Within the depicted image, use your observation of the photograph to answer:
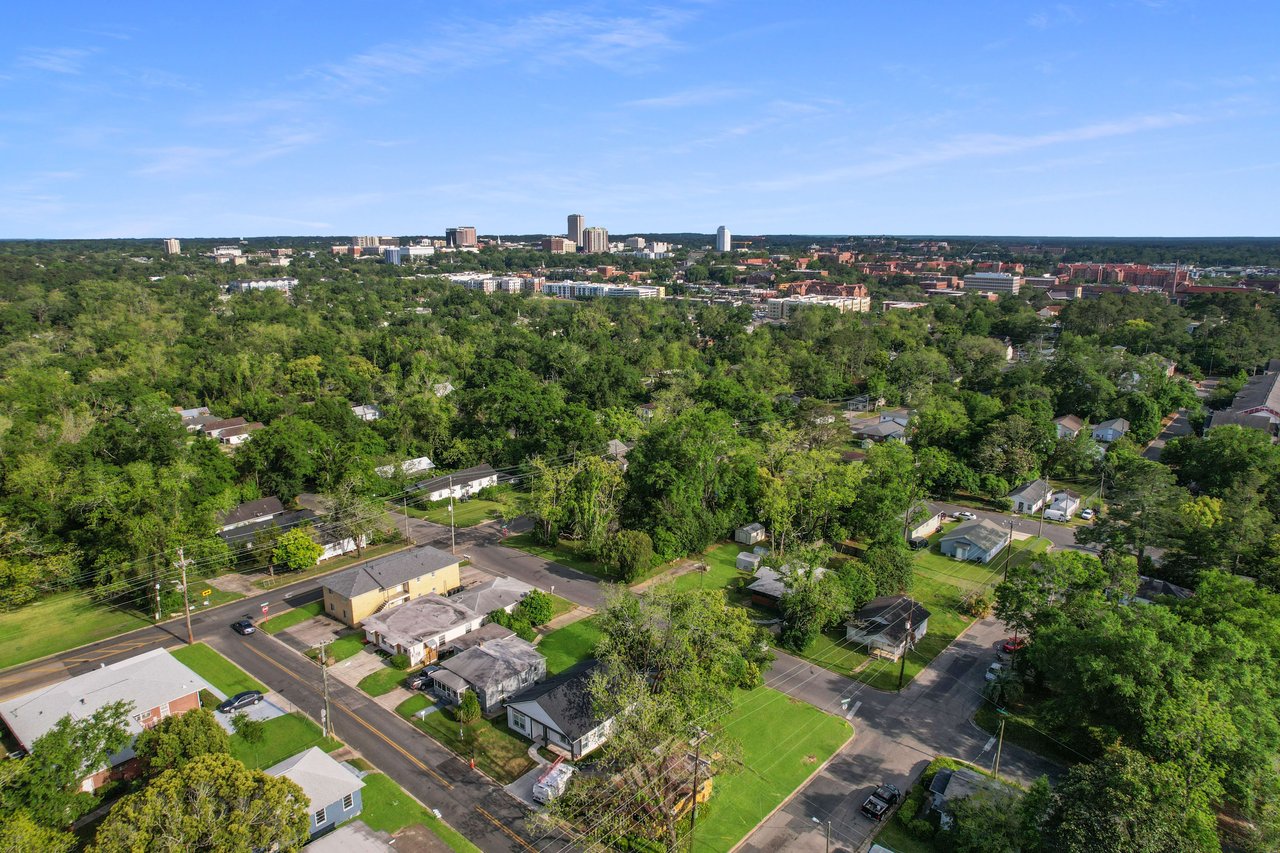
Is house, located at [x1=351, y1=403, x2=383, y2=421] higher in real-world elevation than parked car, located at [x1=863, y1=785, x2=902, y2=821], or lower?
higher

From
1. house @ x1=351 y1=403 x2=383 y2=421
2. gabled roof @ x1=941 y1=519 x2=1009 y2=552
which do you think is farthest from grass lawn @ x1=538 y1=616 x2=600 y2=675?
house @ x1=351 y1=403 x2=383 y2=421

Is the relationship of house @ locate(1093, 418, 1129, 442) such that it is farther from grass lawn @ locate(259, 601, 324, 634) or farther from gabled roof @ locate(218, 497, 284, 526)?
gabled roof @ locate(218, 497, 284, 526)

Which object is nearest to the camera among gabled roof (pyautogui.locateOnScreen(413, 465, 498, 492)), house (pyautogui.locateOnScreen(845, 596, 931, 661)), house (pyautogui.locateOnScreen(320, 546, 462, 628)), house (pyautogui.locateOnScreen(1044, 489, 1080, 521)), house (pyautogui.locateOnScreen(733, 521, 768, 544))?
house (pyautogui.locateOnScreen(845, 596, 931, 661))

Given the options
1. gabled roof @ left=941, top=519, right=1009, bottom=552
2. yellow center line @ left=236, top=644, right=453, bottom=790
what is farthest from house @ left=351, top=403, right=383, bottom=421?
gabled roof @ left=941, top=519, right=1009, bottom=552

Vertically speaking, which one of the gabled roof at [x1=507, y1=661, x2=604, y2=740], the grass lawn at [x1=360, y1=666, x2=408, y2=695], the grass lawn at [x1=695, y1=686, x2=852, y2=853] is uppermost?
the gabled roof at [x1=507, y1=661, x2=604, y2=740]

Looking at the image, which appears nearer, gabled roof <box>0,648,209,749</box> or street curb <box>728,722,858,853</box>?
street curb <box>728,722,858,853</box>

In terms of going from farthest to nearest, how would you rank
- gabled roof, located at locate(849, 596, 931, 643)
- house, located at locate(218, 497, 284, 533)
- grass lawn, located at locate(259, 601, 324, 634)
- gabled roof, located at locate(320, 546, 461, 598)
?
house, located at locate(218, 497, 284, 533) < gabled roof, located at locate(320, 546, 461, 598) < grass lawn, located at locate(259, 601, 324, 634) < gabled roof, located at locate(849, 596, 931, 643)

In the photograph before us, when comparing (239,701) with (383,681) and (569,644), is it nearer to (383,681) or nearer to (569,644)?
(383,681)
